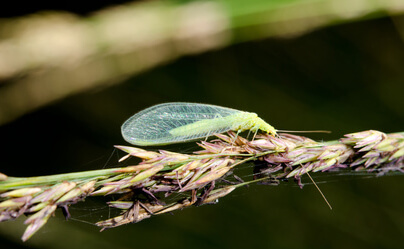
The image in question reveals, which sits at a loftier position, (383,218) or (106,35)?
(106,35)

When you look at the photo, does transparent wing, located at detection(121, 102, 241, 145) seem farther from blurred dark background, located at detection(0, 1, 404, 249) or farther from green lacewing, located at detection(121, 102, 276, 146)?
blurred dark background, located at detection(0, 1, 404, 249)

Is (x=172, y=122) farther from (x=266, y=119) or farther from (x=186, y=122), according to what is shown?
(x=266, y=119)

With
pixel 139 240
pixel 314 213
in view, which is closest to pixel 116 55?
pixel 139 240

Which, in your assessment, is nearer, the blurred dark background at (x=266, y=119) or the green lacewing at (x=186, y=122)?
the blurred dark background at (x=266, y=119)

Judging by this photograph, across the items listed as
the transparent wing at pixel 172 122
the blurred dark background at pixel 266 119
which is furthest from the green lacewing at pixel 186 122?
the blurred dark background at pixel 266 119

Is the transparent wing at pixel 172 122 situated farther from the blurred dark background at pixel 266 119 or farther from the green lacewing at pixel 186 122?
the blurred dark background at pixel 266 119

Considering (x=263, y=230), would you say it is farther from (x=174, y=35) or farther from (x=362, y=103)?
(x=174, y=35)

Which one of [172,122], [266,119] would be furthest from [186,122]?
[266,119]
